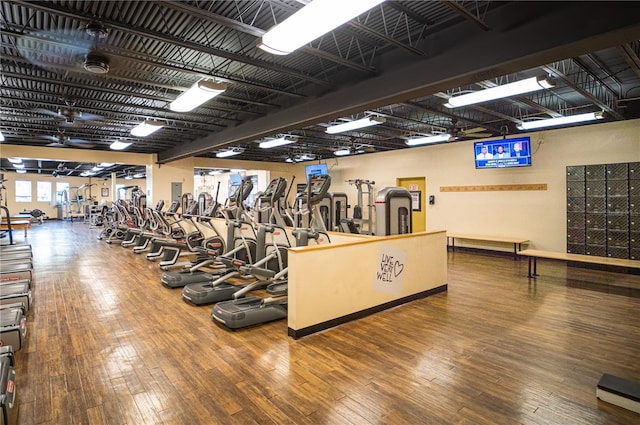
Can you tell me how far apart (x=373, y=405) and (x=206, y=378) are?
1.33 meters

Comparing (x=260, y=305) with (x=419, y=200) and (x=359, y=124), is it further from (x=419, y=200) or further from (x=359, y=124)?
(x=419, y=200)

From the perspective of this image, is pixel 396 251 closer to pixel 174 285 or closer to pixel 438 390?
pixel 438 390

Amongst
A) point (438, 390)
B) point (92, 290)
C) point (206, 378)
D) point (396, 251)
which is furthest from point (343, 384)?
point (92, 290)

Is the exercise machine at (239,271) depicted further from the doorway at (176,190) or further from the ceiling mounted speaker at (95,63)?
the doorway at (176,190)

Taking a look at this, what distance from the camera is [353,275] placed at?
397 centimetres

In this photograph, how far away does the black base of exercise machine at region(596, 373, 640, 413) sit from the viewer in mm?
2287

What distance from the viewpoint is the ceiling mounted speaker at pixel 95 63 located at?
3906mm

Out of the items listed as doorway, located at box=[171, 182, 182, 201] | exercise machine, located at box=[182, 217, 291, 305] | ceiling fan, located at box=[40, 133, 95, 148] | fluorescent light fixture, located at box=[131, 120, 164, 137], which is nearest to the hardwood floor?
exercise machine, located at box=[182, 217, 291, 305]

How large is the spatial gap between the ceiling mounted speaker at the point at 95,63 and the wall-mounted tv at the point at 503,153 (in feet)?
25.7

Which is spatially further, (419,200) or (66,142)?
(419,200)

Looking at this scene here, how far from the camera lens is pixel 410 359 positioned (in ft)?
10.00

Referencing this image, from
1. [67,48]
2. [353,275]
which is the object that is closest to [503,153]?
[353,275]

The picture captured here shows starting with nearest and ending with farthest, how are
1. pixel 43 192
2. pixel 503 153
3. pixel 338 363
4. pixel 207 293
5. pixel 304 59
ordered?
pixel 338 363 → pixel 304 59 → pixel 207 293 → pixel 503 153 → pixel 43 192

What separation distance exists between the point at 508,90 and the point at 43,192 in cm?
2438
